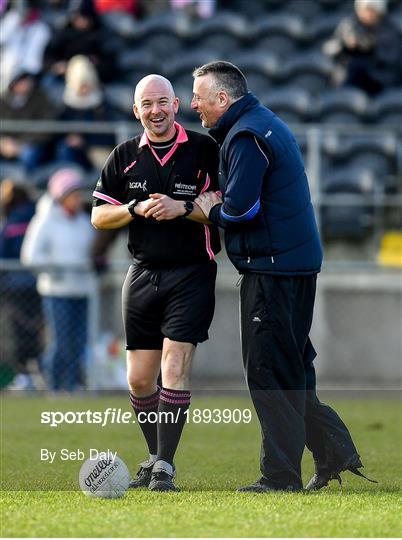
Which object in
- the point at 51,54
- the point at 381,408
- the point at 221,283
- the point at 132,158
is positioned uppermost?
the point at 51,54

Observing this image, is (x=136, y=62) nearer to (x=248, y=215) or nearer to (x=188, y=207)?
(x=188, y=207)

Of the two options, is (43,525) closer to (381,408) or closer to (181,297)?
(181,297)

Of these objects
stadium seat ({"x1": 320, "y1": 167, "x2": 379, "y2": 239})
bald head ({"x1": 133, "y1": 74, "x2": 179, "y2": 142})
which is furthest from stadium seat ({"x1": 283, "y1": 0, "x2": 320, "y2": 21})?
bald head ({"x1": 133, "y1": 74, "x2": 179, "y2": 142})

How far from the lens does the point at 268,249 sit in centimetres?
726

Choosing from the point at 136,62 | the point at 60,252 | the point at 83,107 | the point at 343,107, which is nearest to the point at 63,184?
the point at 60,252

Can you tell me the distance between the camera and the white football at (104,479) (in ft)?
22.9

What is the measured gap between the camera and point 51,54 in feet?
53.8

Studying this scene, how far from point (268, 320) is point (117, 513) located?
1476 mm

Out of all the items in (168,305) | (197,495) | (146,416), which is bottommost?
(197,495)

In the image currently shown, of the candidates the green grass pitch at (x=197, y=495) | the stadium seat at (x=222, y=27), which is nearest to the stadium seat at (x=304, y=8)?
the stadium seat at (x=222, y=27)

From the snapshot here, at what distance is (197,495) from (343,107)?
9.43 metres

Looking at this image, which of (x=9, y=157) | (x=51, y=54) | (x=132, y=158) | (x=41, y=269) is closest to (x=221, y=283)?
(x=41, y=269)

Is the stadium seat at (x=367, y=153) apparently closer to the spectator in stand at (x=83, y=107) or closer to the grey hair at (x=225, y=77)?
the spectator in stand at (x=83, y=107)

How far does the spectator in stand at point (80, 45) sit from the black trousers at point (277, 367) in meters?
9.35
